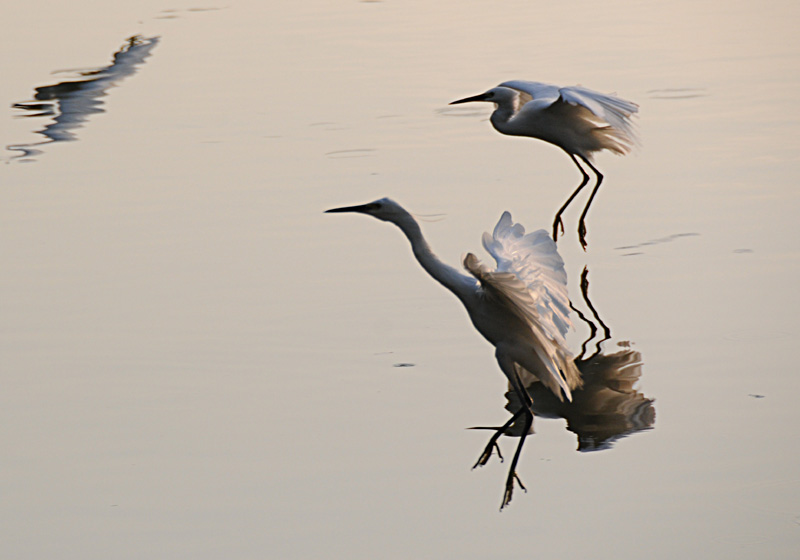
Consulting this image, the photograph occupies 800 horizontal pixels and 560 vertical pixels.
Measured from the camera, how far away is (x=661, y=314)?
4.95 meters

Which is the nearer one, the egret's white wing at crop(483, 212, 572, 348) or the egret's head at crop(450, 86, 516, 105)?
the egret's white wing at crop(483, 212, 572, 348)

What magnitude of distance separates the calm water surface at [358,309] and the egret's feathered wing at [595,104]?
1.29 ft

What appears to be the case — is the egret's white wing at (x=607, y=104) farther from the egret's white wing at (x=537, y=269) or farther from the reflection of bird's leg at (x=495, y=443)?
the reflection of bird's leg at (x=495, y=443)

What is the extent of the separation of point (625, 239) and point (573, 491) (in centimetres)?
250

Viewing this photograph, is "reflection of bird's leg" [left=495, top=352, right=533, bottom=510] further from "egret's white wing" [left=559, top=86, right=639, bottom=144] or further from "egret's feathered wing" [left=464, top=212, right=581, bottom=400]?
"egret's white wing" [left=559, top=86, right=639, bottom=144]

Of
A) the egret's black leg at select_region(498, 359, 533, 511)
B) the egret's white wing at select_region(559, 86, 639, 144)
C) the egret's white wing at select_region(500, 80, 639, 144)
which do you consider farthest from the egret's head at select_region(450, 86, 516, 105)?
the egret's black leg at select_region(498, 359, 533, 511)

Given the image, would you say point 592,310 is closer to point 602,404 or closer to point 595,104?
point 602,404

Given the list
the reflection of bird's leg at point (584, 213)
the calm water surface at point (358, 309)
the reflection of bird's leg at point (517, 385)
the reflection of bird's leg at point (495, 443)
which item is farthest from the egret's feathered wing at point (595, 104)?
the reflection of bird's leg at point (495, 443)

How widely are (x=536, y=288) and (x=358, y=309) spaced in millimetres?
1132

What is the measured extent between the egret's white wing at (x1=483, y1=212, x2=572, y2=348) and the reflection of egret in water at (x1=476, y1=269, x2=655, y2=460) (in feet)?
0.87

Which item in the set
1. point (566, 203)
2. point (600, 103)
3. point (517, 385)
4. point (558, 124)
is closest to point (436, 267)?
point (517, 385)

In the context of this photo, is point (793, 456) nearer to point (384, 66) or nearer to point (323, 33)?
point (384, 66)

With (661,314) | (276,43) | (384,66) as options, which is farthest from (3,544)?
(276,43)

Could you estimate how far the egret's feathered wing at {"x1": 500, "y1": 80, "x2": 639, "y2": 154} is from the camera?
5664mm
